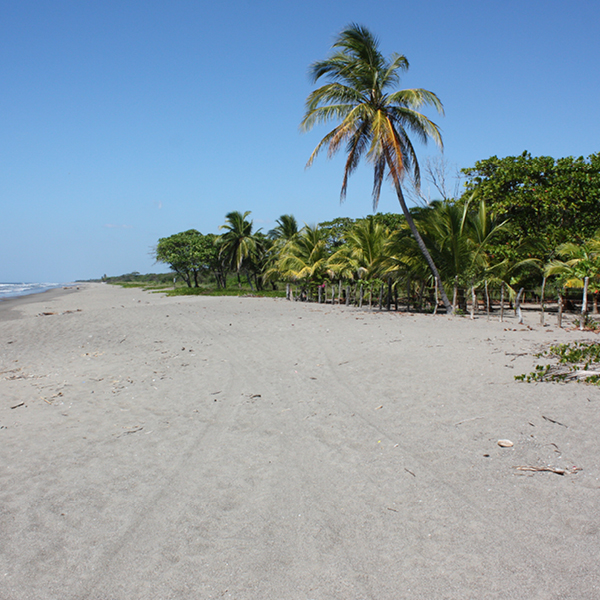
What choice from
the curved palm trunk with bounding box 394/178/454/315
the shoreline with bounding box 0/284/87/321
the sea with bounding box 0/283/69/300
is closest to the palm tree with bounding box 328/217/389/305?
the curved palm trunk with bounding box 394/178/454/315

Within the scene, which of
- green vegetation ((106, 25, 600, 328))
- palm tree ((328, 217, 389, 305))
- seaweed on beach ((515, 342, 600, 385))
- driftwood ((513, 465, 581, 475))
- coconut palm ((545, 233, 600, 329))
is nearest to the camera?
driftwood ((513, 465, 581, 475))

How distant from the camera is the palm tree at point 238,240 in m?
33.3

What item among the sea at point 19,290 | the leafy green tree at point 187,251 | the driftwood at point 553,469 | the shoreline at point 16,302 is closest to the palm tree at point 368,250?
the driftwood at point 553,469

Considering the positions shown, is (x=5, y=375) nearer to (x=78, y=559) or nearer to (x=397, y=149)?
(x=78, y=559)

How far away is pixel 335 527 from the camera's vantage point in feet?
8.10

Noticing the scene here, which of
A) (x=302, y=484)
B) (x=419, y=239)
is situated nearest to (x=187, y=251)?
(x=419, y=239)

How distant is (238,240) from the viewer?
33969mm

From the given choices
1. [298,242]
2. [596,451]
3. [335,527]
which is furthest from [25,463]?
[298,242]

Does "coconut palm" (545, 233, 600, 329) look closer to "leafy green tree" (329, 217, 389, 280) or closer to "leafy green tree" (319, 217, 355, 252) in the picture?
"leafy green tree" (329, 217, 389, 280)

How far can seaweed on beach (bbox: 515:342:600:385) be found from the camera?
4.75 metres

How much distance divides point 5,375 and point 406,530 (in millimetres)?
6517

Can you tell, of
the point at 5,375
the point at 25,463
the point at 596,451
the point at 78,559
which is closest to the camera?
the point at 78,559

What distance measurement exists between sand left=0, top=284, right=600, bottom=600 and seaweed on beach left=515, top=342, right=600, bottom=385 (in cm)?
26

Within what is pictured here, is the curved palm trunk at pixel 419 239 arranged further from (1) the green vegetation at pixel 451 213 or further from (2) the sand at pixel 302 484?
(2) the sand at pixel 302 484
